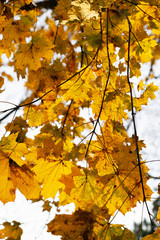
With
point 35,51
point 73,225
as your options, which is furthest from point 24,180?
point 35,51

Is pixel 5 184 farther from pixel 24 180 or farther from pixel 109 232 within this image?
pixel 109 232

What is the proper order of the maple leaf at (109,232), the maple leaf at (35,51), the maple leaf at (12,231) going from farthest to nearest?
→ the maple leaf at (12,231)
the maple leaf at (35,51)
the maple leaf at (109,232)

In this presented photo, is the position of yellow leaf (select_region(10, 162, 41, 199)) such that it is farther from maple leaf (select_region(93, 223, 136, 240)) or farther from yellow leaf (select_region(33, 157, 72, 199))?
maple leaf (select_region(93, 223, 136, 240))

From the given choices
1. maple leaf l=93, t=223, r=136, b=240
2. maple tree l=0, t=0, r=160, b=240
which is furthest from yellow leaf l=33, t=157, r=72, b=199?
maple leaf l=93, t=223, r=136, b=240

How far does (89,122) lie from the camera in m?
1.49

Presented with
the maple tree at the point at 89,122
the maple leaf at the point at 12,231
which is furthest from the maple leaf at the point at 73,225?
the maple leaf at the point at 12,231

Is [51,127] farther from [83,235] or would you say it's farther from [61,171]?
[83,235]

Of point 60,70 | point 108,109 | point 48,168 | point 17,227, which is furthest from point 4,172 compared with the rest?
point 17,227

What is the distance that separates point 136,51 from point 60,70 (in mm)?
648

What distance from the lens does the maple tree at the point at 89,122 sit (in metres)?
1.04

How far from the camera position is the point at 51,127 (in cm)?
156

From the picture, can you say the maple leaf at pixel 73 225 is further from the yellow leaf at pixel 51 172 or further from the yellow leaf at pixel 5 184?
the yellow leaf at pixel 5 184

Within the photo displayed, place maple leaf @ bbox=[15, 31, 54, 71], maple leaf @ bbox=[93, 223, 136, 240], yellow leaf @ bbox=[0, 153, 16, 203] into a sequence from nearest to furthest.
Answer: yellow leaf @ bbox=[0, 153, 16, 203] → maple leaf @ bbox=[93, 223, 136, 240] → maple leaf @ bbox=[15, 31, 54, 71]

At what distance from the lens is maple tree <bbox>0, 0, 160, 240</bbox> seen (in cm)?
104
